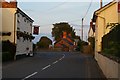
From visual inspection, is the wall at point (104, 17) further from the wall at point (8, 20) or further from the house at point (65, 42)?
the house at point (65, 42)

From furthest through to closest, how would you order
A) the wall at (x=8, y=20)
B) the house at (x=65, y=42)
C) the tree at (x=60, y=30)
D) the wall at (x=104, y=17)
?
the tree at (x=60, y=30) → the house at (x=65, y=42) → the wall at (x=8, y=20) → the wall at (x=104, y=17)

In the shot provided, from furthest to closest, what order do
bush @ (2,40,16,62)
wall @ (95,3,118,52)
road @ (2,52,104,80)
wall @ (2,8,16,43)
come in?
wall @ (2,8,16,43)
wall @ (95,3,118,52)
bush @ (2,40,16,62)
road @ (2,52,104,80)

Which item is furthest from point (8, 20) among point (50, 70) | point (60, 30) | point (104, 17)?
point (60, 30)

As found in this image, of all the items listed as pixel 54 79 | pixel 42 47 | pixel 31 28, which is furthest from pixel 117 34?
pixel 42 47

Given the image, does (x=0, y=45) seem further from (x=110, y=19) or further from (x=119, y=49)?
(x=119, y=49)

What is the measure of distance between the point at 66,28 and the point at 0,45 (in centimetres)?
9822

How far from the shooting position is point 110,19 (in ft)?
143

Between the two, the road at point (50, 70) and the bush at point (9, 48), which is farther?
the bush at point (9, 48)

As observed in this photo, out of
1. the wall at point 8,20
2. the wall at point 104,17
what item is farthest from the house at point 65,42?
the wall at point 104,17

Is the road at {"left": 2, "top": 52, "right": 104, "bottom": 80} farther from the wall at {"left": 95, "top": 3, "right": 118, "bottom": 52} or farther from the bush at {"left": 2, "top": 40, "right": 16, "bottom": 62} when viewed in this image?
the wall at {"left": 95, "top": 3, "right": 118, "bottom": 52}

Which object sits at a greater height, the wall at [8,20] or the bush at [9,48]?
the wall at [8,20]

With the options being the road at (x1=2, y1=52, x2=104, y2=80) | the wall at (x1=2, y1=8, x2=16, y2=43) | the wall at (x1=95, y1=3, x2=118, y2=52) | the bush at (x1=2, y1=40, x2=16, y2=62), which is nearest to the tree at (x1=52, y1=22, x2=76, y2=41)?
the wall at (x1=2, y1=8, x2=16, y2=43)

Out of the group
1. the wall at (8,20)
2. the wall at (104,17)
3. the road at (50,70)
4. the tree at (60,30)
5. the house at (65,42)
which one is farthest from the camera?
the tree at (60,30)

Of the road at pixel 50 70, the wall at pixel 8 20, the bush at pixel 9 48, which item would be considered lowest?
the road at pixel 50 70
